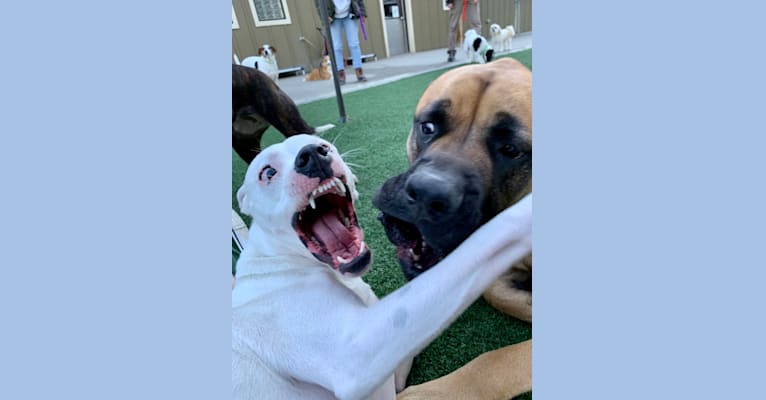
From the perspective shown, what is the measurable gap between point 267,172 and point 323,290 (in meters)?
0.32

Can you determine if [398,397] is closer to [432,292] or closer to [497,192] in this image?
[432,292]

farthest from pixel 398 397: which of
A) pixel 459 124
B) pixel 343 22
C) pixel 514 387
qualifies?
pixel 343 22

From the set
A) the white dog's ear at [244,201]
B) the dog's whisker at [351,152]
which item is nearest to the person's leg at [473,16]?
the dog's whisker at [351,152]

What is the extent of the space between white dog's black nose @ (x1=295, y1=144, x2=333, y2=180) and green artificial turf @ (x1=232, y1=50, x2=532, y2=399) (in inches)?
3.1

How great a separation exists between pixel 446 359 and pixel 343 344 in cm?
43

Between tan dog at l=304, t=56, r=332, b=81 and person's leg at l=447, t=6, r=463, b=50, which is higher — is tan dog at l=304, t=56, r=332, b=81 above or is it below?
below

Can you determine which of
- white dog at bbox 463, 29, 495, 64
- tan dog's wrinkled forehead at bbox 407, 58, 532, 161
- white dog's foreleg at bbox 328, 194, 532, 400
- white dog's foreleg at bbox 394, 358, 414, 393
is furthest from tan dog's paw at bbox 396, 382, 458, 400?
white dog at bbox 463, 29, 495, 64

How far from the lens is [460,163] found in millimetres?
668

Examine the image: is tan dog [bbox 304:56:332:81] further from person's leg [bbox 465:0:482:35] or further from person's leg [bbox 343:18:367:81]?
person's leg [bbox 465:0:482:35]

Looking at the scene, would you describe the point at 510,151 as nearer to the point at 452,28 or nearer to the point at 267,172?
the point at 452,28

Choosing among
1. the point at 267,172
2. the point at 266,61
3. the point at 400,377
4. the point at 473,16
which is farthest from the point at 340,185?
the point at 400,377

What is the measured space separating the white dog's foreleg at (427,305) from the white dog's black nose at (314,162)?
32 centimetres

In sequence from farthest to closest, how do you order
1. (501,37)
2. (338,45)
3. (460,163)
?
(338,45) < (501,37) < (460,163)

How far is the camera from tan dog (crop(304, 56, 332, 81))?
90 cm
